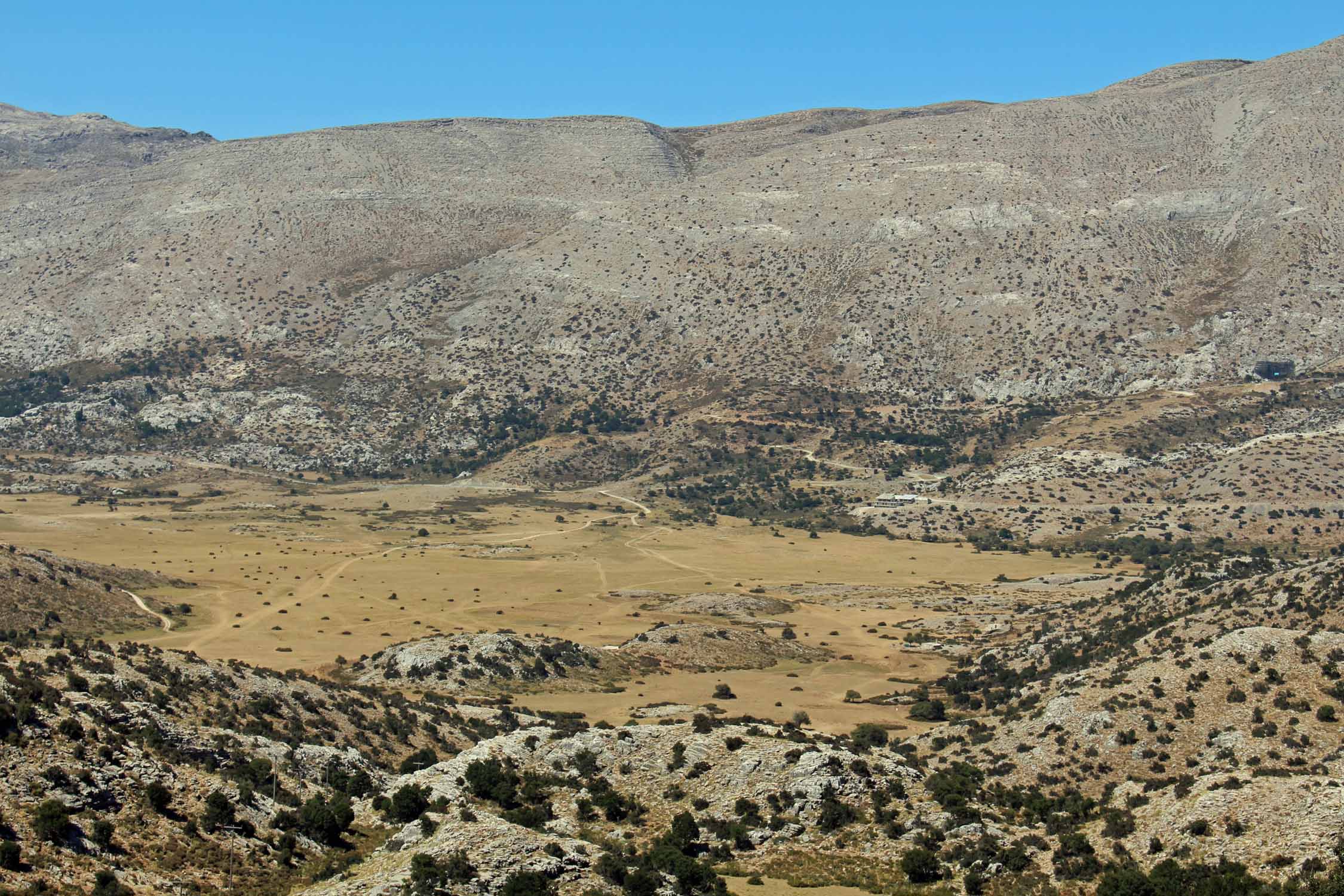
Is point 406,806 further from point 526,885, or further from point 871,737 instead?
point 871,737

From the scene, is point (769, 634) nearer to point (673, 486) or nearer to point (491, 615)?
point (491, 615)

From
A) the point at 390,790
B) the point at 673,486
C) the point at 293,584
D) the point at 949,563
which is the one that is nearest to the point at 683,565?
the point at 949,563

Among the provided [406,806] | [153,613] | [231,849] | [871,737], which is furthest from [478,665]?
[231,849]

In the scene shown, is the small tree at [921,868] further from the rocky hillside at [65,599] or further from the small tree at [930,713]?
the rocky hillside at [65,599]

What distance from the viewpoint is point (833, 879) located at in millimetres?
37719

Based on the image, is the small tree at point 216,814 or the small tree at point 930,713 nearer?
the small tree at point 216,814

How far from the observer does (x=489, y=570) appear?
12788cm

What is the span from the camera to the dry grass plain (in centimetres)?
7969

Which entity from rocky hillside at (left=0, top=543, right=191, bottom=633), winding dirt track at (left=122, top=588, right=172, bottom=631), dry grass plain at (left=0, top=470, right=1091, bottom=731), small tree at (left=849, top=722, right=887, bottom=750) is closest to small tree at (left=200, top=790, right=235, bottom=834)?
small tree at (left=849, top=722, right=887, bottom=750)

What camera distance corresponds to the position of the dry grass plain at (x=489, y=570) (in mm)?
79688

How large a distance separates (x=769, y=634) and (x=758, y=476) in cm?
9626

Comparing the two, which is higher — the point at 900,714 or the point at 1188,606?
the point at 1188,606

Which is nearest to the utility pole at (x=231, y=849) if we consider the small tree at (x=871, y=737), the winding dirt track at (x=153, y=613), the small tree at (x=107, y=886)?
the small tree at (x=107, y=886)

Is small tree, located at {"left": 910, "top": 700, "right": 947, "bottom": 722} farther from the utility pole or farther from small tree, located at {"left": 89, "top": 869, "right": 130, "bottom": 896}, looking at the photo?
small tree, located at {"left": 89, "top": 869, "right": 130, "bottom": 896}
